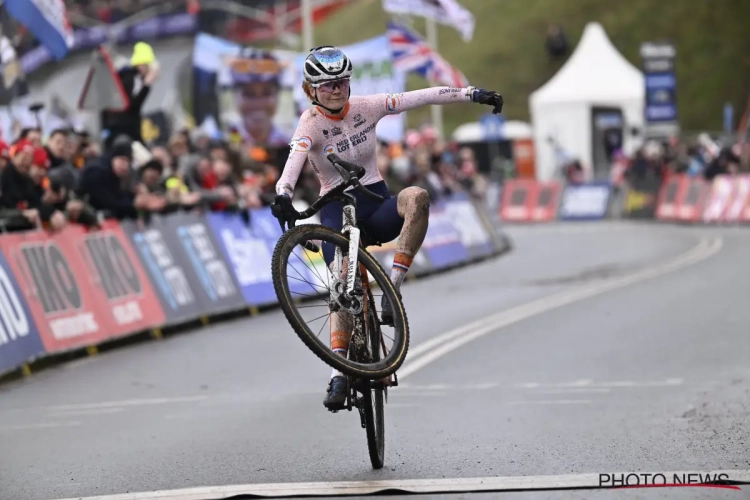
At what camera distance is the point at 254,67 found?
27578 millimetres

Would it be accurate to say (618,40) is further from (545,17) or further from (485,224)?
(485,224)

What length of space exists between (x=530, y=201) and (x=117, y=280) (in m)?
29.0

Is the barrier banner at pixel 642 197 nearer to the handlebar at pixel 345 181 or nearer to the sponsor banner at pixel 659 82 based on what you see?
the sponsor banner at pixel 659 82

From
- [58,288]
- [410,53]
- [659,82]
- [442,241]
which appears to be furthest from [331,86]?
[659,82]

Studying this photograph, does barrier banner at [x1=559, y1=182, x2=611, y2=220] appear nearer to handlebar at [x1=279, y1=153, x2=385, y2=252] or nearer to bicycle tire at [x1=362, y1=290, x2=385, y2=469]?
handlebar at [x1=279, y1=153, x2=385, y2=252]

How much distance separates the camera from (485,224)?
98.9 ft

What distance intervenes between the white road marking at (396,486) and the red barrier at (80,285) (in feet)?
23.3

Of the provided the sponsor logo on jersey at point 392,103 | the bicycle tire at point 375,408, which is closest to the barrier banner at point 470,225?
the sponsor logo on jersey at point 392,103

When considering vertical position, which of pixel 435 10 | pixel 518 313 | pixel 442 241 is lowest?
pixel 442 241

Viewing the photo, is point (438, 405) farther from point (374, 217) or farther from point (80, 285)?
point (80, 285)

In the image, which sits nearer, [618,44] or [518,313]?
[518,313]

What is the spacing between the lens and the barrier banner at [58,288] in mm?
14297

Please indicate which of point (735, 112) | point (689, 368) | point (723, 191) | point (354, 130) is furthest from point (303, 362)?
point (735, 112)

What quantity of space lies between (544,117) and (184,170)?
36303 millimetres
